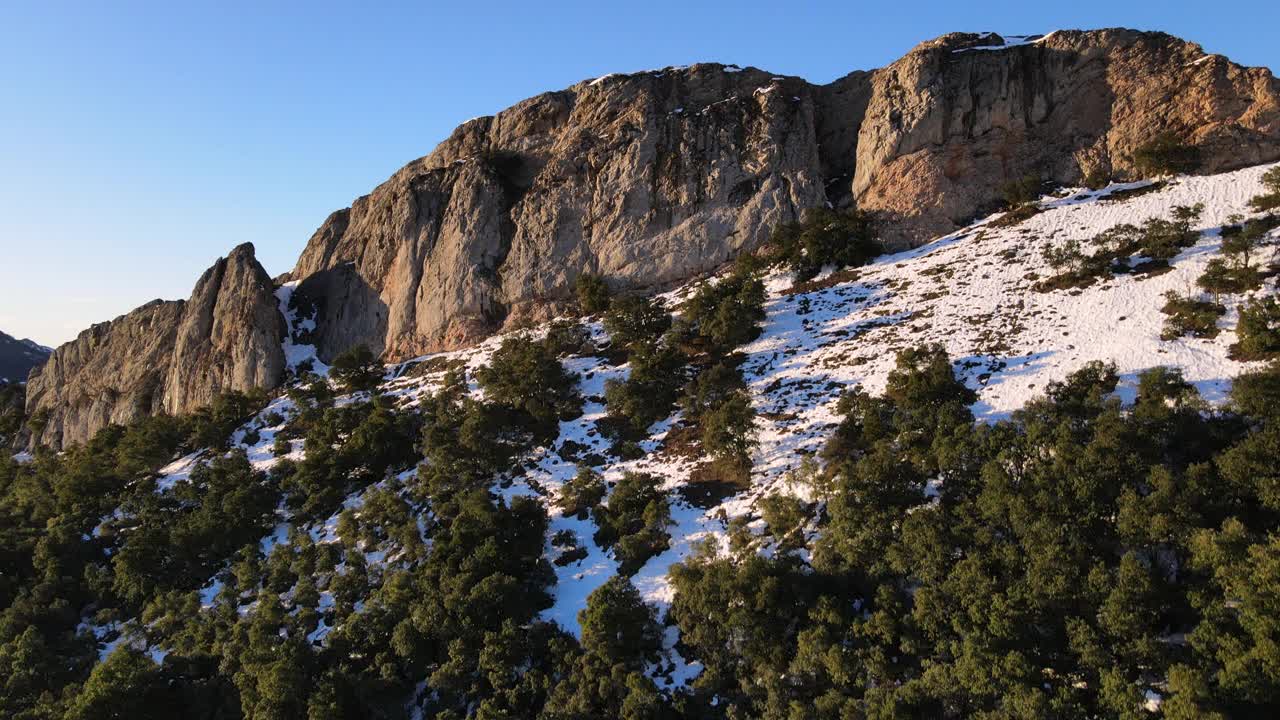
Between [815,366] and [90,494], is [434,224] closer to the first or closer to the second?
[90,494]

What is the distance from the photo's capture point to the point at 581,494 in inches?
1439

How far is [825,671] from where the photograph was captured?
23.1 m

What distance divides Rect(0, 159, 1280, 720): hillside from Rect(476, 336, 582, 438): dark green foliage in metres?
0.22

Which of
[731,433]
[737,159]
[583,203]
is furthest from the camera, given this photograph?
[583,203]

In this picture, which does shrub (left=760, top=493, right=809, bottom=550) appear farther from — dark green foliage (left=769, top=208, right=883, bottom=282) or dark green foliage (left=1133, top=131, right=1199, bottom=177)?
dark green foliage (left=1133, top=131, right=1199, bottom=177)

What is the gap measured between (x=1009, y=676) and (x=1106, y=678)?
235 cm

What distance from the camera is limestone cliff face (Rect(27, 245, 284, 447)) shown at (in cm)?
6881

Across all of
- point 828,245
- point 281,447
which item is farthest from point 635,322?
point 281,447

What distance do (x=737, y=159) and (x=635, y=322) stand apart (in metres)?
22.3

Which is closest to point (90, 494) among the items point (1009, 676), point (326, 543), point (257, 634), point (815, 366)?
point (326, 543)

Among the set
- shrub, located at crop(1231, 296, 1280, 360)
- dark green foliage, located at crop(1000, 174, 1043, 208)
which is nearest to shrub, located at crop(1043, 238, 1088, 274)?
dark green foliage, located at crop(1000, 174, 1043, 208)

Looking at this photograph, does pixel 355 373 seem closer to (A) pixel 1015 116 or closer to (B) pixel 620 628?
(B) pixel 620 628

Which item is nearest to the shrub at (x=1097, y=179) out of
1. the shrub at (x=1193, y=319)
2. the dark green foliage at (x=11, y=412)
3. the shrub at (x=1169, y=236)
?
the shrub at (x=1169, y=236)

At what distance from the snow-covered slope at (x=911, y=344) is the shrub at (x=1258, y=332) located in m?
0.72
